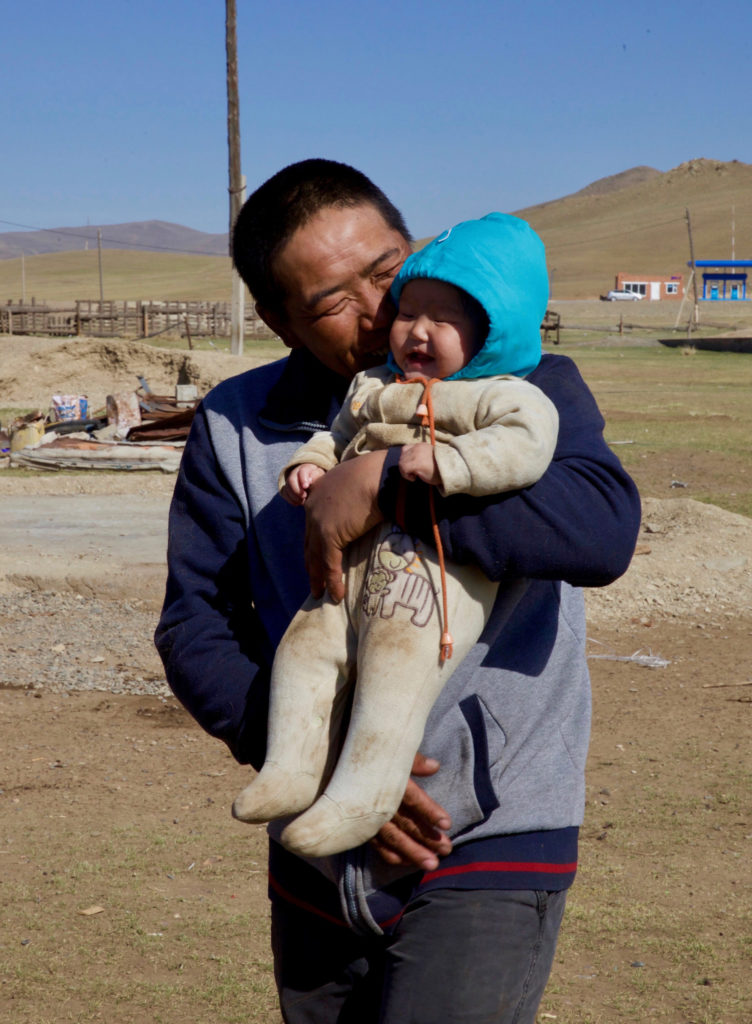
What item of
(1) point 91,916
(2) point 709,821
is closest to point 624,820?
(2) point 709,821

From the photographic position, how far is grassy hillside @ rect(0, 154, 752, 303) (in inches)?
4107

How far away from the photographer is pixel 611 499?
171 cm

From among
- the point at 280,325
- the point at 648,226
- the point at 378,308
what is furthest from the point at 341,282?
the point at 648,226

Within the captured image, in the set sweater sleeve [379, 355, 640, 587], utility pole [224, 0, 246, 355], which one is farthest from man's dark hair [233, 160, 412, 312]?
utility pole [224, 0, 246, 355]

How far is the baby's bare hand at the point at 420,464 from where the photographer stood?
166 centimetres

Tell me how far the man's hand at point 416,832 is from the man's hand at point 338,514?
0.32 m

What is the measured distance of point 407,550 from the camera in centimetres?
172

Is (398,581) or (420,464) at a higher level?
(420,464)

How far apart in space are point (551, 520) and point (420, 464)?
0.21 metres

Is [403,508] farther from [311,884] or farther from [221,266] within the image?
[221,266]

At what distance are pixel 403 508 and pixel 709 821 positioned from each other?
3.52 m

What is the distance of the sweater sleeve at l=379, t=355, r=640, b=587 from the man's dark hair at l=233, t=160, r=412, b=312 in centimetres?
51

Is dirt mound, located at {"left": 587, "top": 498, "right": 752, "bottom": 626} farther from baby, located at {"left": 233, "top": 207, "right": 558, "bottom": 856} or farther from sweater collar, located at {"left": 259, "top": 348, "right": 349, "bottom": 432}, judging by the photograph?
baby, located at {"left": 233, "top": 207, "right": 558, "bottom": 856}

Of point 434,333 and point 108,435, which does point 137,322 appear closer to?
point 108,435
